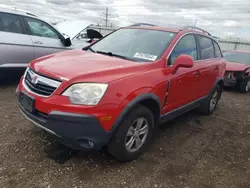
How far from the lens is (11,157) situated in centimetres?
284

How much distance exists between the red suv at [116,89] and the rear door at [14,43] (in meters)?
2.19

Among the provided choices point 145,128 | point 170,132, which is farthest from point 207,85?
point 145,128

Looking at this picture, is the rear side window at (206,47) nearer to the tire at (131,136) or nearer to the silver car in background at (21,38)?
the tire at (131,136)

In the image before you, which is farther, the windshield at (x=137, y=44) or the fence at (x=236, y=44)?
the fence at (x=236, y=44)

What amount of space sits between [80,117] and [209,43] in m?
3.46

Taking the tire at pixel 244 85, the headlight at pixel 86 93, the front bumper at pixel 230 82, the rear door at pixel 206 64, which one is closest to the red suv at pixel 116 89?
the headlight at pixel 86 93

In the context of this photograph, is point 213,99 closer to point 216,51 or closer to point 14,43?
point 216,51

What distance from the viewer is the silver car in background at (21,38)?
16.7 feet

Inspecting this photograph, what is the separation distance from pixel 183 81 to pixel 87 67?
1.53 metres

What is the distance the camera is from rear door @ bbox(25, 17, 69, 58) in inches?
219

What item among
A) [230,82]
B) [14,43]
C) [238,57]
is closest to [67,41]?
[14,43]

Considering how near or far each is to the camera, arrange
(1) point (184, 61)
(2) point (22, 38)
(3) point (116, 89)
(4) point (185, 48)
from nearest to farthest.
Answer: (3) point (116, 89) → (1) point (184, 61) → (4) point (185, 48) → (2) point (22, 38)

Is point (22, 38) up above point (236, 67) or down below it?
above

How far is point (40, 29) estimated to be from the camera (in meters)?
5.79
